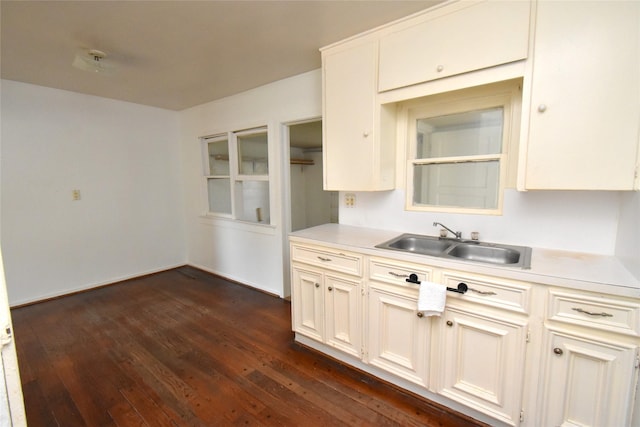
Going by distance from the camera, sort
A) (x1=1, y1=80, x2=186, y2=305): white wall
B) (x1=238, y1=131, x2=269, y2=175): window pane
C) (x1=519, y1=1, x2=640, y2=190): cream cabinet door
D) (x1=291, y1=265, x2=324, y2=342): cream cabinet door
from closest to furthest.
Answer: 1. (x1=519, y1=1, x2=640, y2=190): cream cabinet door
2. (x1=291, y1=265, x2=324, y2=342): cream cabinet door
3. (x1=1, y1=80, x2=186, y2=305): white wall
4. (x1=238, y1=131, x2=269, y2=175): window pane

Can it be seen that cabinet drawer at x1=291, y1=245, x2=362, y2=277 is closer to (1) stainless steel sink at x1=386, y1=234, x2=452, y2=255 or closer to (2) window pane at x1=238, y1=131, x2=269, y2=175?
(1) stainless steel sink at x1=386, y1=234, x2=452, y2=255

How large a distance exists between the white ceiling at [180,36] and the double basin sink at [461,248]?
1.47 m

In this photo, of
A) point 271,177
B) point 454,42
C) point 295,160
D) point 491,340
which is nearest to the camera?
point 491,340

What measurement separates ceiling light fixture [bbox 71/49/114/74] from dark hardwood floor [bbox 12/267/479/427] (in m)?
2.24

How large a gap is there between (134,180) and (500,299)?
4.31m

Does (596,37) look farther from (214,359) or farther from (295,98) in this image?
(214,359)

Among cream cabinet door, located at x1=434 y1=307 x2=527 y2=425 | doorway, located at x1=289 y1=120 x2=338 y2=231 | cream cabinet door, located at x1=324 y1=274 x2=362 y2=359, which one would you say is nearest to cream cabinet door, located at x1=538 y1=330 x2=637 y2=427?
cream cabinet door, located at x1=434 y1=307 x2=527 y2=425

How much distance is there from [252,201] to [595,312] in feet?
10.7

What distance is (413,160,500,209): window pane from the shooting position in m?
1.97

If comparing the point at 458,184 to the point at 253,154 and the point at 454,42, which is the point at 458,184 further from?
the point at 253,154

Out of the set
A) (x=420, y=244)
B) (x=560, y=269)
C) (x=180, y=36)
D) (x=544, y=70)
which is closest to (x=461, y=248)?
(x=420, y=244)

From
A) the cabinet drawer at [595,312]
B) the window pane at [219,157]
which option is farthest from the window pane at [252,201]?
the cabinet drawer at [595,312]

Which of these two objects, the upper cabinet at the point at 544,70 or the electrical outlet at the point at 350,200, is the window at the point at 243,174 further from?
the upper cabinet at the point at 544,70

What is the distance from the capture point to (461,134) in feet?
6.82
